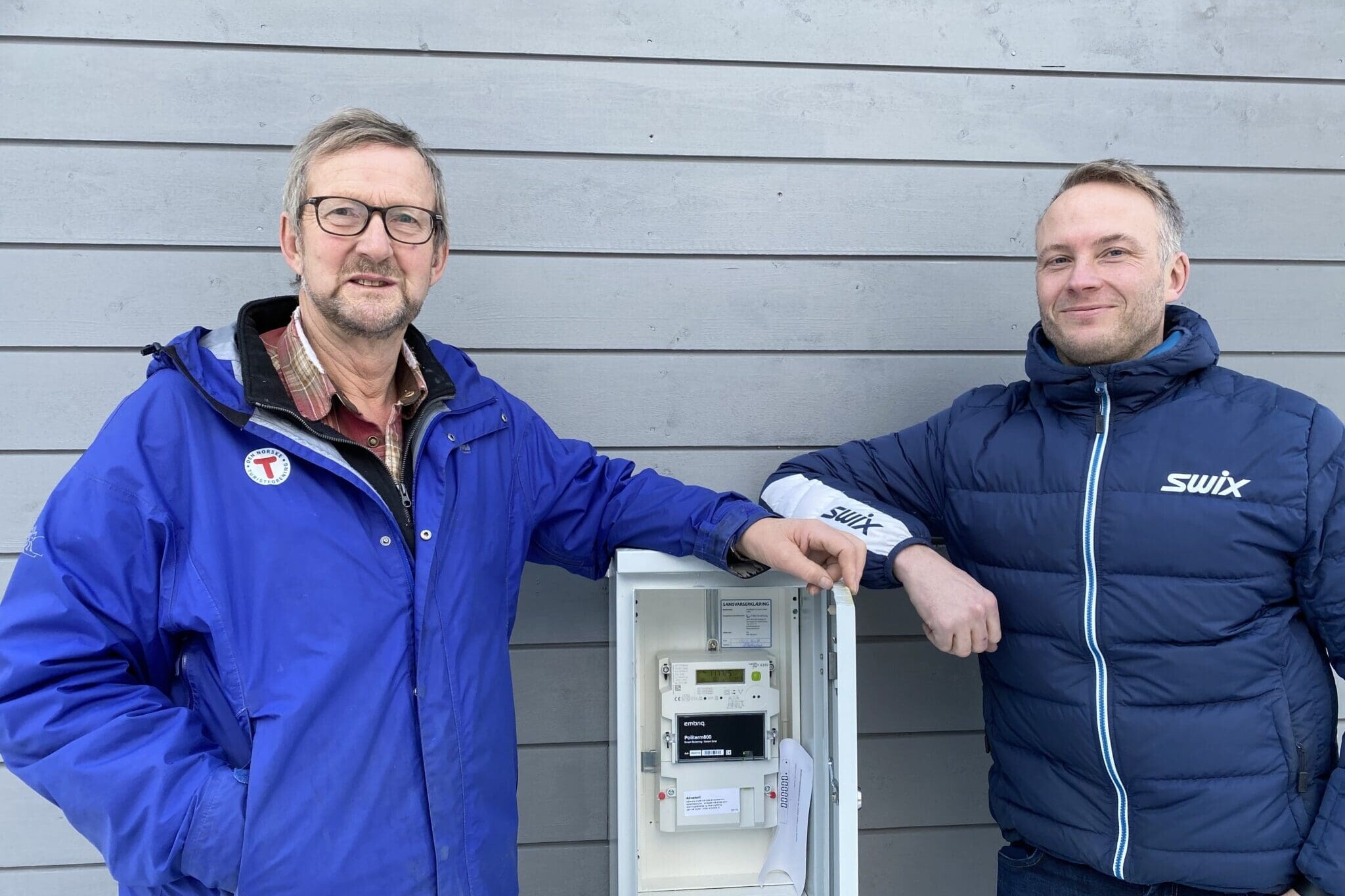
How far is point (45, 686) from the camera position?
1282mm

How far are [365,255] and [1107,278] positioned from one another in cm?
134

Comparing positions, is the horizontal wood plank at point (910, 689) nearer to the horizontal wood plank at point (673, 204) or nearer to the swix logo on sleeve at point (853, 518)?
the swix logo on sleeve at point (853, 518)

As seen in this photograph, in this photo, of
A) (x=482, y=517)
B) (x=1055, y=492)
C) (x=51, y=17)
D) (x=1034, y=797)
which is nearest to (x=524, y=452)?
(x=482, y=517)

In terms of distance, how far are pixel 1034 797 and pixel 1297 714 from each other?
1.55ft

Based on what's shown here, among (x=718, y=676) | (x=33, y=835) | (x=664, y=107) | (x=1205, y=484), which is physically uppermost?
(x=664, y=107)

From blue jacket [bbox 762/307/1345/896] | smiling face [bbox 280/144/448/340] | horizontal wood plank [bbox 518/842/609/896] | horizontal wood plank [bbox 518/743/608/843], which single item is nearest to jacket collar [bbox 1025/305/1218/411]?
blue jacket [bbox 762/307/1345/896]

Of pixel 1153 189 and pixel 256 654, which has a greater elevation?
pixel 1153 189

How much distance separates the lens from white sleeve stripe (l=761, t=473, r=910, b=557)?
179 cm

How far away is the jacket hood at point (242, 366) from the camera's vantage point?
1429 millimetres

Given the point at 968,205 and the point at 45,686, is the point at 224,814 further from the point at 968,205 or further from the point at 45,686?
the point at 968,205

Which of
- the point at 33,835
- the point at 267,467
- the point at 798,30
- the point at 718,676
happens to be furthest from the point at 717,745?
the point at 798,30

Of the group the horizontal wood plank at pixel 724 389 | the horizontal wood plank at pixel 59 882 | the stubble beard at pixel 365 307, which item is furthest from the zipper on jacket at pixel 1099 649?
the horizontal wood plank at pixel 59 882

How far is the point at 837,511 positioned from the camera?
184cm

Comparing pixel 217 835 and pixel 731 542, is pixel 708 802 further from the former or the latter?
pixel 217 835
